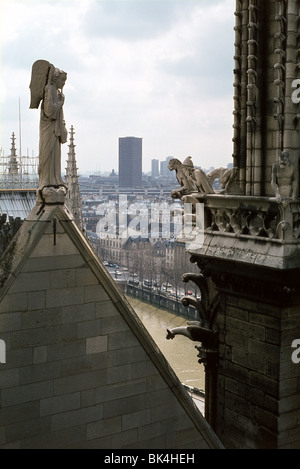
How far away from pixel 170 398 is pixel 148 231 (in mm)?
72753

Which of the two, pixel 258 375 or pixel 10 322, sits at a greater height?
pixel 10 322

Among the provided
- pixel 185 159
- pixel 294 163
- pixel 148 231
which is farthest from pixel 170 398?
pixel 148 231

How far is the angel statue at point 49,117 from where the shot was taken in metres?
6.68

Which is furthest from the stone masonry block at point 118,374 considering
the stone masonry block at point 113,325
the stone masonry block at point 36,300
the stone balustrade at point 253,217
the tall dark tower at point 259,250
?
the stone balustrade at point 253,217

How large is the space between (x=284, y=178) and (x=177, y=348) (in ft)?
105

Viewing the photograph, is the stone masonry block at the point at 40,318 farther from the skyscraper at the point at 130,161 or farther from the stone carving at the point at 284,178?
the skyscraper at the point at 130,161

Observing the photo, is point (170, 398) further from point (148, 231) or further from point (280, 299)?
point (148, 231)

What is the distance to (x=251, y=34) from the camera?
8.90 meters

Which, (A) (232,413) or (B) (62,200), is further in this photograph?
(A) (232,413)

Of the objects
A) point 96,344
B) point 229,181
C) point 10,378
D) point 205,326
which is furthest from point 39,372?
point 229,181

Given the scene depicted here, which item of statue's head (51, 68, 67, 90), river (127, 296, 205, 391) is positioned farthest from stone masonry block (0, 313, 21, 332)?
river (127, 296, 205, 391)

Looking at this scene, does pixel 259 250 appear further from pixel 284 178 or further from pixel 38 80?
pixel 38 80

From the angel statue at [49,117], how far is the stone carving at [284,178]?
303 centimetres

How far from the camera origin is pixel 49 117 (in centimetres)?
673
